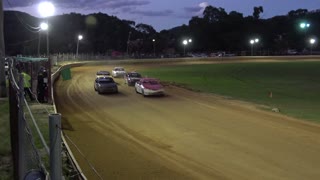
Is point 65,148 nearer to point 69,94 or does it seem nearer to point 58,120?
point 58,120

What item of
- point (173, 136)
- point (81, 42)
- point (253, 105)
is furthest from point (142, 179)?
point (81, 42)

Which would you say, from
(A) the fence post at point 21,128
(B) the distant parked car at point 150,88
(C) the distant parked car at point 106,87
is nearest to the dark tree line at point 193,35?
(C) the distant parked car at point 106,87

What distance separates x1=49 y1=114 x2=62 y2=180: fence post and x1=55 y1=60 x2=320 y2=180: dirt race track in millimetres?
6116

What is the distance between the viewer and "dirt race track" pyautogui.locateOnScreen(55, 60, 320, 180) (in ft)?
50.3

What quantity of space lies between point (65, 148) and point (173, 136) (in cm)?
789

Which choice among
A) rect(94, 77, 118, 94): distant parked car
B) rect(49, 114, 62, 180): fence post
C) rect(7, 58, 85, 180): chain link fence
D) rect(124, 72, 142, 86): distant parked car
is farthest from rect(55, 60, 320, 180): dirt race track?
rect(124, 72, 142, 86): distant parked car

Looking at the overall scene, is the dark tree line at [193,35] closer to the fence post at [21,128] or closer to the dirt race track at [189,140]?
the dirt race track at [189,140]

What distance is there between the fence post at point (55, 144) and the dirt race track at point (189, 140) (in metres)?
6.12

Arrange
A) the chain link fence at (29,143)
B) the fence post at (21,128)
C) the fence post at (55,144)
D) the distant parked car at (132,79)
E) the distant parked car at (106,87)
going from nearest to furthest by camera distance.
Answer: the fence post at (55,144)
the chain link fence at (29,143)
the fence post at (21,128)
the distant parked car at (106,87)
the distant parked car at (132,79)

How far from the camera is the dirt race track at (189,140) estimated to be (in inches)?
603

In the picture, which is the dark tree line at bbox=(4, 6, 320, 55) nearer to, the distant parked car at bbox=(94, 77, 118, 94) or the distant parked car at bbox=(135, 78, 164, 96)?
the distant parked car at bbox=(94, 77, 118, 94)

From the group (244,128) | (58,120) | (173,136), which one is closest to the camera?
(58,120)

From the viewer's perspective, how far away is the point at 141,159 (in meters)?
17.1

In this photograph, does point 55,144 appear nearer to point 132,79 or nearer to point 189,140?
point 189,140
